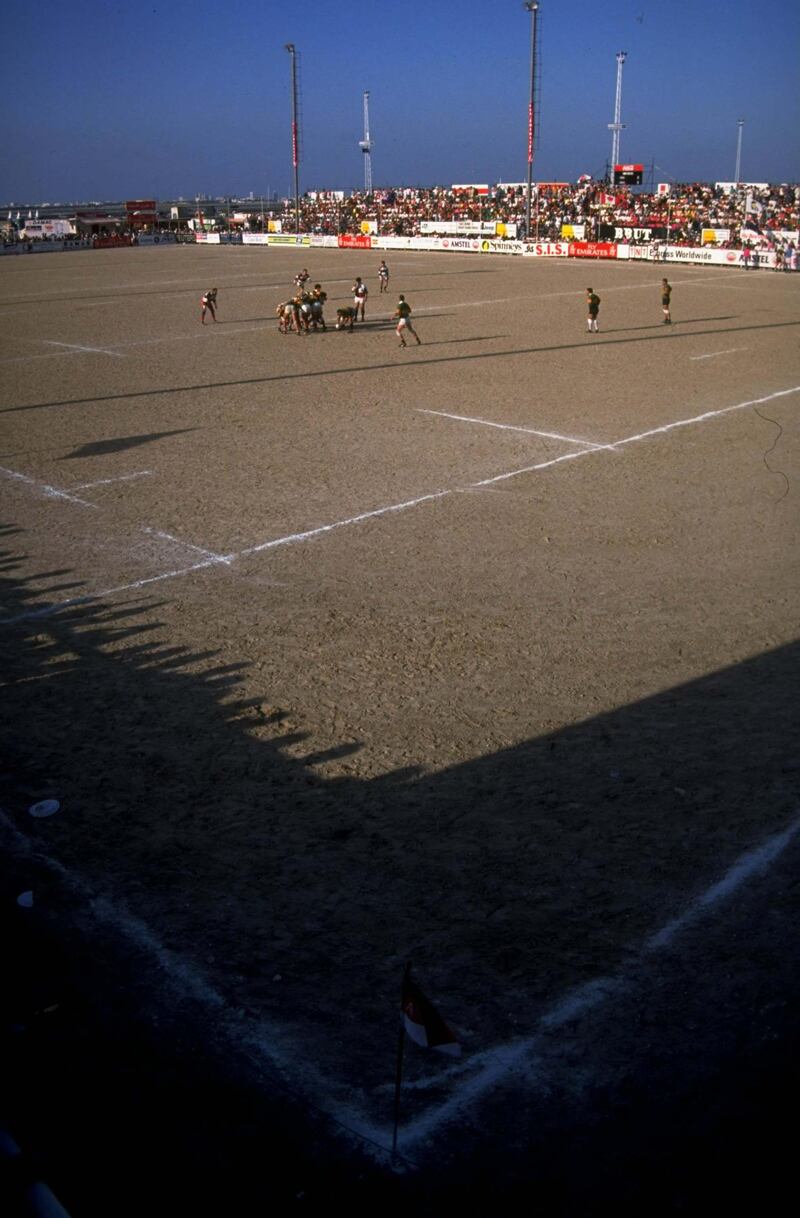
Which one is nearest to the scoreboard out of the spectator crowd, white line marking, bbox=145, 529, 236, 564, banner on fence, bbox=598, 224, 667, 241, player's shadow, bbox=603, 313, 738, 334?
the spectator crowd

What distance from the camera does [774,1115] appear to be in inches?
183

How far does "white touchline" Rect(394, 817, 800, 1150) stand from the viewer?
15.6 ft

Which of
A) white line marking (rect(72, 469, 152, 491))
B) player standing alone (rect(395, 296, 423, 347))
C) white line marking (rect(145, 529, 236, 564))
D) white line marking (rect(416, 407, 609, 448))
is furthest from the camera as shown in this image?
player standing alone (rect(395, 296, 423, 347))

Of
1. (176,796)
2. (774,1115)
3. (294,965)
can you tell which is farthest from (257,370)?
(774,1115)

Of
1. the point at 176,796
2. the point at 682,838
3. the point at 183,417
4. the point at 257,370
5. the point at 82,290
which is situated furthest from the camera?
the point at 82,290

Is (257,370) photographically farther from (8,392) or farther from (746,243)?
(746,243)

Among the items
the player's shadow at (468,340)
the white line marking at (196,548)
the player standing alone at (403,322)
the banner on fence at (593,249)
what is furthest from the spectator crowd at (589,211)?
the white line marking at (196,548)

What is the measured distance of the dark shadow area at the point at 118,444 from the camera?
57.2 ft

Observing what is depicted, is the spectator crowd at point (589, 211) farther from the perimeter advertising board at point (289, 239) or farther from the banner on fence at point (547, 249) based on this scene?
the perimeter advertising board at point (289, 239)

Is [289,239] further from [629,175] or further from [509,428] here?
[509,428]

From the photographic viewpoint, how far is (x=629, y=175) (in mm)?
77000

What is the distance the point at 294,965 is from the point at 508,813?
210 cm

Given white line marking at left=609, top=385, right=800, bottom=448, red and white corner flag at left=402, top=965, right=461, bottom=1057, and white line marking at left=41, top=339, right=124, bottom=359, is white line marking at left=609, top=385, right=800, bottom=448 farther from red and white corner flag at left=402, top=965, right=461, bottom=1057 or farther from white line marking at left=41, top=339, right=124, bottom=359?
white line marking at left=41, top=339, right=124, bottom=359

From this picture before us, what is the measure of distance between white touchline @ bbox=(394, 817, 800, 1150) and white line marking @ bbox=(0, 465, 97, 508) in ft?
36.0
